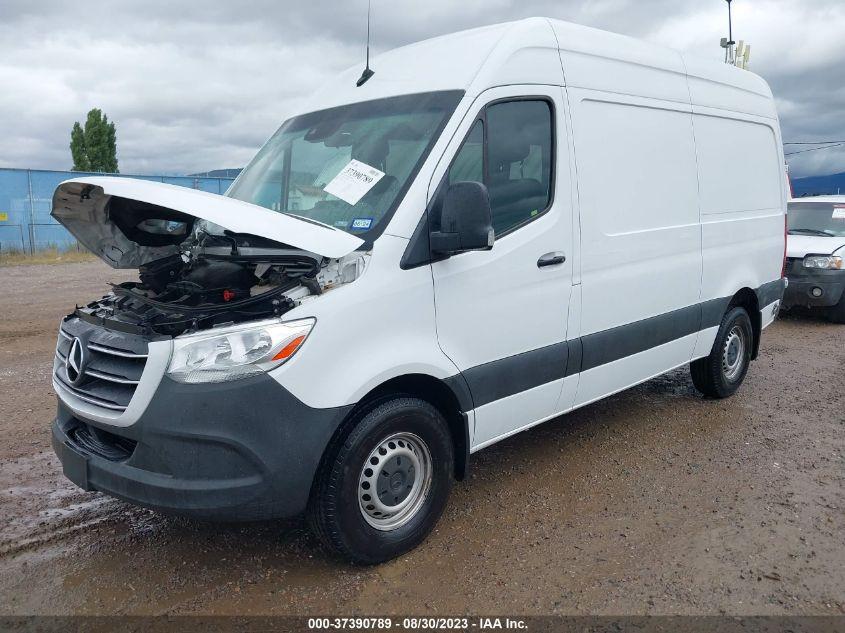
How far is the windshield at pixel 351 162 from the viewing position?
11.5 feet

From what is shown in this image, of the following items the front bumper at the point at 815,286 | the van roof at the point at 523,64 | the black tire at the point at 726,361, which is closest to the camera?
the van roof at the point at 523,64

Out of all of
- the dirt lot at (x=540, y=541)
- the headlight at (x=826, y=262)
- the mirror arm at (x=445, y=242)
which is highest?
the mirror arm at (x=445, y=242)

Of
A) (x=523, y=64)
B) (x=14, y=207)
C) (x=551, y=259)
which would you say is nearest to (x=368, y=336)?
(x=551, y=259)

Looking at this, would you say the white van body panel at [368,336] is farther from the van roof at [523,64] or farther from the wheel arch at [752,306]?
the wheel arch at [752,306]

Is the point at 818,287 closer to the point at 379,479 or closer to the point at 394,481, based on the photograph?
the point at 394,481

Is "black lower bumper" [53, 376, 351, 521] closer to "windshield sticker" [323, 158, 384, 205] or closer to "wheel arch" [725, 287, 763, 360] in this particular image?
"windshield sticker" [323, 158, 384, 205]

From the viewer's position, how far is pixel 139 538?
12.4ft

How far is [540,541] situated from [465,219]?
176cm

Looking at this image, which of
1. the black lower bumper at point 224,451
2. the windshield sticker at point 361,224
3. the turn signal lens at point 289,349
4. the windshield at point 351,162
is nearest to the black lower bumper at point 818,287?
the windshield at point 351,162

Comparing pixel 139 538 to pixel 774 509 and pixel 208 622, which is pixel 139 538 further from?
pixel 774 509

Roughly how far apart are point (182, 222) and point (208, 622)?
2.25 m

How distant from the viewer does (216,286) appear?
349 centimetres

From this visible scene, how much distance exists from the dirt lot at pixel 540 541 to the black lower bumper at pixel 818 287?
4909 mm

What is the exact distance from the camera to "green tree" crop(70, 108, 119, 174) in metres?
49.4
